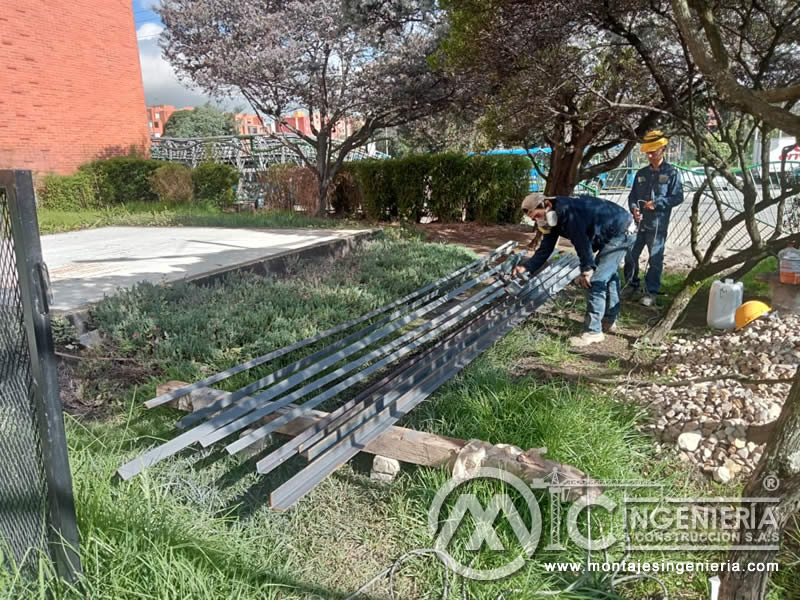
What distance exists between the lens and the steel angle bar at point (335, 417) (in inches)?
96.4

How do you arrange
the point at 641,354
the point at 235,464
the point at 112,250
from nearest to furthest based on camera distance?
the point at 235,464 < the point at 641,354 < the point at 112,250

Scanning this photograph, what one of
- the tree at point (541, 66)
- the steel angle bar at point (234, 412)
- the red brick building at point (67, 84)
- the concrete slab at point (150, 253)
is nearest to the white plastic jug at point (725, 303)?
the tree at point (541, 66)

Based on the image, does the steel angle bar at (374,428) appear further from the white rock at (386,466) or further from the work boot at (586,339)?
the work boot at (586,339)

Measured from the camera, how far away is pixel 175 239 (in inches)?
416

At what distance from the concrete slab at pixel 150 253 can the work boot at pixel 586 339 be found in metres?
4.09

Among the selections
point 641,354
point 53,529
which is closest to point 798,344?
point 641,354

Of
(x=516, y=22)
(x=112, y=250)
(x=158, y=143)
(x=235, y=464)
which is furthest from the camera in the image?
(x=158, y=143)

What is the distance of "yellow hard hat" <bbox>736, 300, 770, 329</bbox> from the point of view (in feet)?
15.9

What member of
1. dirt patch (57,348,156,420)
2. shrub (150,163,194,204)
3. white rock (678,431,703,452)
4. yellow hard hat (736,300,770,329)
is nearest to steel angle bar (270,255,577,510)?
white rock (678,431,703,452)

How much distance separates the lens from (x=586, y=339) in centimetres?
495

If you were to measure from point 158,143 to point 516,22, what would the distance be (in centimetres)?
2050

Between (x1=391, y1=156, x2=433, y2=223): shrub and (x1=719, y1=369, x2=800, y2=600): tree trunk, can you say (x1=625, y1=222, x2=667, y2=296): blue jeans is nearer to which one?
(x1=719, y1=369, x2=800, y2=600): tree trunk

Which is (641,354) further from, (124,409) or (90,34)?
(90,34)

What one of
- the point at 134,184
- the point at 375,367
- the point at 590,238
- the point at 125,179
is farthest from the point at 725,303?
the point at 125,179
